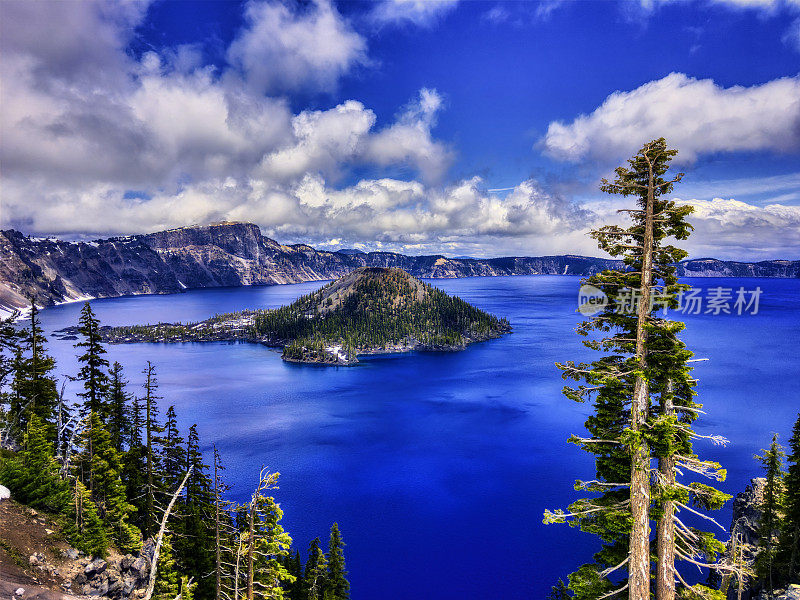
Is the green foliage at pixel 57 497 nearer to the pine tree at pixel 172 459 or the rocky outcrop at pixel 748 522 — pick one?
the pine tree at pixel 172 459

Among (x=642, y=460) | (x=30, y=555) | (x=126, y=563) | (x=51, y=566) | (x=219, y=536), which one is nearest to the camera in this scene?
(x=642, y=460)

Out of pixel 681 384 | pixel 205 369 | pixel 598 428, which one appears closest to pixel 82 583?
pixel 598 428

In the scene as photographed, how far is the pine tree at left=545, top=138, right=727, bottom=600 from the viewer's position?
12.2m

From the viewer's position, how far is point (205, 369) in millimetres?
164250

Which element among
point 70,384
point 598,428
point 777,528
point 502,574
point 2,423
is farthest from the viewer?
point 70,384

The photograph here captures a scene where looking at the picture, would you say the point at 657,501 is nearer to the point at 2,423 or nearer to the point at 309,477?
the point at 2,423

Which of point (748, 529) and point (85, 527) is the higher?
point (85, 527)

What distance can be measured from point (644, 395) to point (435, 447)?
8472 cm

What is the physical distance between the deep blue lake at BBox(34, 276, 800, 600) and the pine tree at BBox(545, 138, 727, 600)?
43774 mm

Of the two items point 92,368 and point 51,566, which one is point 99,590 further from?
point 92,368

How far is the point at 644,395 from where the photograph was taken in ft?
41.0

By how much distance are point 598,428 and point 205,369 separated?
174415 millimetres

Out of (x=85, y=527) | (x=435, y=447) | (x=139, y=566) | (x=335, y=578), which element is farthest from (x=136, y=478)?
(x=435, y=447)

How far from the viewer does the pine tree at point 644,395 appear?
12.2m
